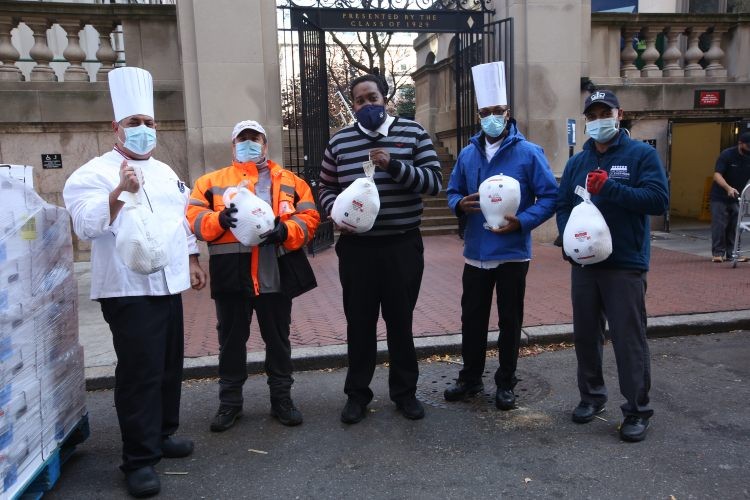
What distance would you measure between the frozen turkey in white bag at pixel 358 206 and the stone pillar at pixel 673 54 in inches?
396

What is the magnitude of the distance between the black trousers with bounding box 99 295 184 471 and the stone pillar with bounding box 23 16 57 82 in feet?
23.7

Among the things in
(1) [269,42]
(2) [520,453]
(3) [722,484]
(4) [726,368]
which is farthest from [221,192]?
(1) [269,42]

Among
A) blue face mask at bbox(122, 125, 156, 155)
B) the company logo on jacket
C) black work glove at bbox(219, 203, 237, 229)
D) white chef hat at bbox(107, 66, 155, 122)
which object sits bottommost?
black work glove at bbox(219, 203, 237, 229)

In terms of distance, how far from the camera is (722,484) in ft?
10.1

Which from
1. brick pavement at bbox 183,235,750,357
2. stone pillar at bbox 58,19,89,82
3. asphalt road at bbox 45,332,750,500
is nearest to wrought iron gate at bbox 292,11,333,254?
brick pavement at bbox 183,235,750,357

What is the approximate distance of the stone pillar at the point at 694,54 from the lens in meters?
11.4

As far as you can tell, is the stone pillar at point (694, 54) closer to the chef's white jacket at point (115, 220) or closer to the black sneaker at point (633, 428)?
the black sneaker at point (633, 428)

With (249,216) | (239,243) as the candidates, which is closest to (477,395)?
(239,243)

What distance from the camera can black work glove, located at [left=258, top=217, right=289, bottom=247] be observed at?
140 inches

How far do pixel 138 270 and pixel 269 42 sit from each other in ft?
23.1

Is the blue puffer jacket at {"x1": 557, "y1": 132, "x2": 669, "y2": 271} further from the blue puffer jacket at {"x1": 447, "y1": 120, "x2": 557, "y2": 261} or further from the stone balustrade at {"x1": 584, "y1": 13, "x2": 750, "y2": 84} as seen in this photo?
the stone balustrade at {"x1": 584, "y1": 13, "x2": 750, "y2": 84}

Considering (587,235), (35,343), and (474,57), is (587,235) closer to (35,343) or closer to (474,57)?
(35,343)

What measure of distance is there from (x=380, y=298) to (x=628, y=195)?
1634 mm

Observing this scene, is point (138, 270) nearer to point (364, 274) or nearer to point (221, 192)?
point (221, 192)
